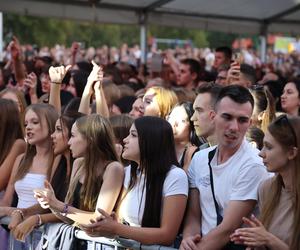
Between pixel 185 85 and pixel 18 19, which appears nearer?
pixel 185 85

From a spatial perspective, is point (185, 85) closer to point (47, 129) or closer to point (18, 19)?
point (47, 129)

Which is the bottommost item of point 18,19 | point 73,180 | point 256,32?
point 73,180

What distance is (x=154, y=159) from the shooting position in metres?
A: 4.61

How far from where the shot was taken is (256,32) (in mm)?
16578

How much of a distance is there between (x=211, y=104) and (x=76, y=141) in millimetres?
1101

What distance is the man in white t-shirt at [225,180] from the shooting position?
4211 millimetres

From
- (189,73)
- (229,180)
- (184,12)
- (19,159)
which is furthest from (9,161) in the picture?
(184,12)

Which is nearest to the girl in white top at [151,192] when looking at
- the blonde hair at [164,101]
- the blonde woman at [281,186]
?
the blonde woman at [281,186]

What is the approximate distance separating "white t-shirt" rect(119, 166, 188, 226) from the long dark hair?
4 cm

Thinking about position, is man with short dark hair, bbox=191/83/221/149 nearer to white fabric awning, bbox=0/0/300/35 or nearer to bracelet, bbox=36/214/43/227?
bracelet, bbox=36/214/43/227

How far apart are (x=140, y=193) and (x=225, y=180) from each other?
1.98 feet

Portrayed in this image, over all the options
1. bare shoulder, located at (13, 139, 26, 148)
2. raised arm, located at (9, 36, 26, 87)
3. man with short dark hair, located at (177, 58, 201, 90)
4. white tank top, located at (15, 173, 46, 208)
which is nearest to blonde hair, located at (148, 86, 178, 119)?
bare shoulder, located at (13, 139, 26, 148)

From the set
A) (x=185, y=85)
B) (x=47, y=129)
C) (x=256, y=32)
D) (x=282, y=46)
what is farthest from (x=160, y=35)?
(x=47, y=129)

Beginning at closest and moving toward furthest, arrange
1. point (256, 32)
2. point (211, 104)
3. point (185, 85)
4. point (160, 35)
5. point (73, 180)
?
point (73, 180), point (211, 104), point (185, 85), point (256, 32), point (160, 35)
